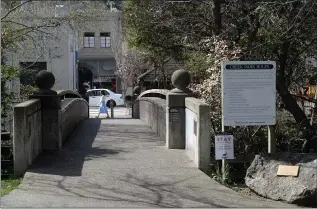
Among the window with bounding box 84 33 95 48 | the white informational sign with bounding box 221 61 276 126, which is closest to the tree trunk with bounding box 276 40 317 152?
the white informational sign with bounding box 221 61 276 126

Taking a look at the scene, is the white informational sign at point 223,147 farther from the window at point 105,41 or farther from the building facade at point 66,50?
the window at point 105,41

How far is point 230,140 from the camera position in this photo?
9008 mm

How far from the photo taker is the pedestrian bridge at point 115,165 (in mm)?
7371

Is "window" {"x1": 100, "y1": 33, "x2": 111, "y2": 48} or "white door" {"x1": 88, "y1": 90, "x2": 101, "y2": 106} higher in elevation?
"window" {"x1": 100, "y1": 33, "x2": 111, "y2": 48}

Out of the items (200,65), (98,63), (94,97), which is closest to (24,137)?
(200,65)

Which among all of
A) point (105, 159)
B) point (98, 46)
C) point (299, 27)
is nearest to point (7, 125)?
point (105, 159)

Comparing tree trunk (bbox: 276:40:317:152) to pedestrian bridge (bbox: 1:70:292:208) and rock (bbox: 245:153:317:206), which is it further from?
rock (bbox: 245:153:317:206)

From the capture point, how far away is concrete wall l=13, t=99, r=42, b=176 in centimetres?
898

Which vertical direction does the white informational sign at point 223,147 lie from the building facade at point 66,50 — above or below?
below

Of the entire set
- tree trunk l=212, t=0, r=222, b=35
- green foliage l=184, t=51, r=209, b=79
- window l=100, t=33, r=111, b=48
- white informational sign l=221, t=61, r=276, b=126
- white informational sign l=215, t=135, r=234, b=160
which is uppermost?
window l=100, t=33, r=111, b=48

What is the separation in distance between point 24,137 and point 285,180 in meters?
4.46

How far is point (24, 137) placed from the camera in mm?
9141

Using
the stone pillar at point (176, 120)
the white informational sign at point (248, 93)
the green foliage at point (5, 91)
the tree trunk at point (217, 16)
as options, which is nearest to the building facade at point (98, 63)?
the tree trunk at point (217, 16)

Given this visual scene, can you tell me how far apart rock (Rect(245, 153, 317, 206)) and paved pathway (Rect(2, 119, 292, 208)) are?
0.21 metres
